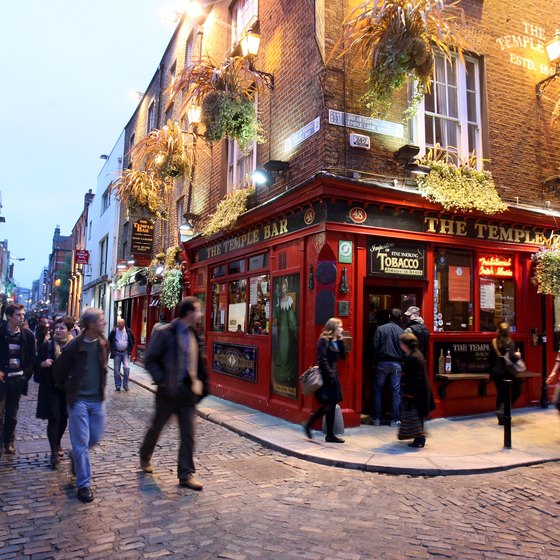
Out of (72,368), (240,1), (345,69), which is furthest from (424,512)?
(240,1)

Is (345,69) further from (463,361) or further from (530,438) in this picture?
(530,438)

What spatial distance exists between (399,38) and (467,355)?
5692 millimetres

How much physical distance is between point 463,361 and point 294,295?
11.3 feet

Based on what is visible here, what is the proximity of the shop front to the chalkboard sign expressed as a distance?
20mm

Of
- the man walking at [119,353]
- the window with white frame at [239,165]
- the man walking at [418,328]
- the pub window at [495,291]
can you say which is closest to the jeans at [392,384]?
the man walking at [418,328]

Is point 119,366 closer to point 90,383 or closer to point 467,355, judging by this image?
point 90,383

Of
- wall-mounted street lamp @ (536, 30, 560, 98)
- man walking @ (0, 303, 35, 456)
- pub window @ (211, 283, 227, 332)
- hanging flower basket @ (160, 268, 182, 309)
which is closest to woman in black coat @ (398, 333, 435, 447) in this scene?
man walking @ (0, 303, 35, 456)

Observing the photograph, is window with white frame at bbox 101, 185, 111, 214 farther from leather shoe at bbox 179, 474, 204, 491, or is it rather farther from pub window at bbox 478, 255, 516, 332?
leather shoe at bbox 179, 474, 204, 491

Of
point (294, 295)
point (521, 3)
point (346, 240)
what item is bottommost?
point (294, 295)

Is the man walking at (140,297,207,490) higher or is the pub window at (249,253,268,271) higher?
the pub window at (249,253,268,271)

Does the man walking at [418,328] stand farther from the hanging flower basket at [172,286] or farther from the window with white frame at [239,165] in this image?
the hanging flower basket at [172,286]

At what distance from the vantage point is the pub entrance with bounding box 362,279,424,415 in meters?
8.52

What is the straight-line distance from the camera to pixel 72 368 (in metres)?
4.75

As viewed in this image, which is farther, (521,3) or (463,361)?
(521,3)
